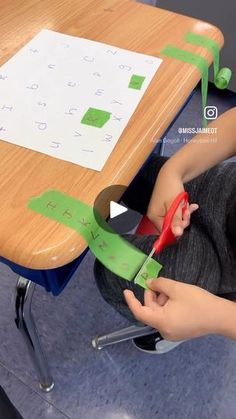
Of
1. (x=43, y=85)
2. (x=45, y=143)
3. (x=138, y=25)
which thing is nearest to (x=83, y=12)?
(x=138, y=25)

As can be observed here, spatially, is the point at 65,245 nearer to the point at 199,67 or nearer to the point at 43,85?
the point at 43,85

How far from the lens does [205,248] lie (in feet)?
2.12

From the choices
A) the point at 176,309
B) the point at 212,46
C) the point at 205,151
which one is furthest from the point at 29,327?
the point at 212,46

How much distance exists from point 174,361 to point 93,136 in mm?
657

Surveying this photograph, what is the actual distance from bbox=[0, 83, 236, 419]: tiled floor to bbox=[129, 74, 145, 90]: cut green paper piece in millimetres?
625

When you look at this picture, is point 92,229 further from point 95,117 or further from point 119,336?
point 119,336

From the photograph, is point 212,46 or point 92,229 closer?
point 92,229

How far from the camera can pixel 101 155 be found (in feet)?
1.62

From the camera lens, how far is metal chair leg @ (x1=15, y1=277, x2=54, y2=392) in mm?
576

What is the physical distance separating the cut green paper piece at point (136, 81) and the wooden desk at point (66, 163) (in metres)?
0.02

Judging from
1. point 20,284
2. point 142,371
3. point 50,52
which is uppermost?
point 50,52

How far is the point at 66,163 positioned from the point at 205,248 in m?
0.28

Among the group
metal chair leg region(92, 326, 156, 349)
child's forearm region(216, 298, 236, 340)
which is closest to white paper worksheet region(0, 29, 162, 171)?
child's forearm region(216, 298, 236, 340)
